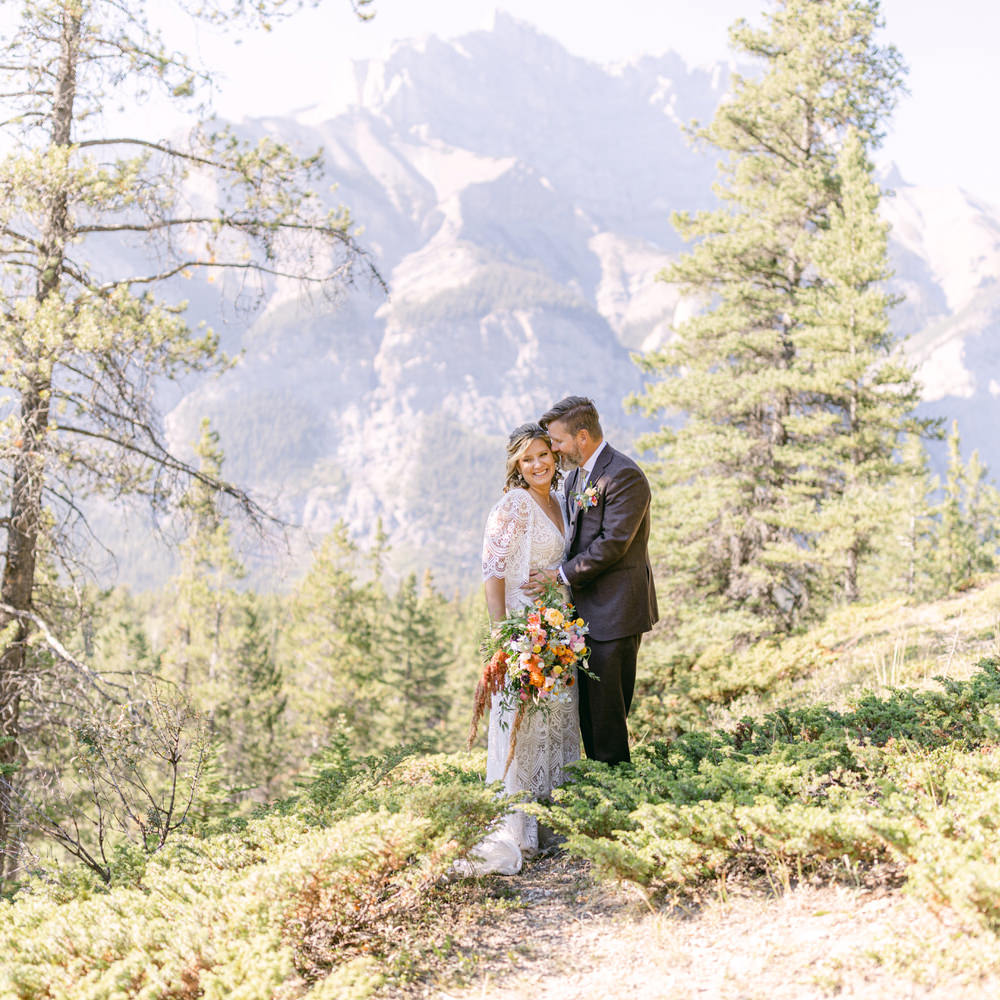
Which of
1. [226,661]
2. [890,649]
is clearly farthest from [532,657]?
[226,661]

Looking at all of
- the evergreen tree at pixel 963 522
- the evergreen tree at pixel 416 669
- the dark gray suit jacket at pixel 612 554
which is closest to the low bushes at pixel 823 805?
the dark gray suit jacket at pixel 612 554

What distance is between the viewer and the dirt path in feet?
8.79

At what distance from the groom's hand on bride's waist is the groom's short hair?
2.90 feet

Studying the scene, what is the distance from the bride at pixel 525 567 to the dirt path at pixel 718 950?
3.14ft

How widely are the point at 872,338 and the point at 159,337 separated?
11.7 metres

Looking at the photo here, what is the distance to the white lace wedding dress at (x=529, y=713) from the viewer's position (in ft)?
15.7

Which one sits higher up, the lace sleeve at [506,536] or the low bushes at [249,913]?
the lace sleeve at [506,536]

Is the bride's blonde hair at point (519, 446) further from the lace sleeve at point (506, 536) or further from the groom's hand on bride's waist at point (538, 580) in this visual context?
the groom's hand on bride's waist at point (538, 580)

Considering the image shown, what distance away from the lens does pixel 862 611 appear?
12430 millimetres

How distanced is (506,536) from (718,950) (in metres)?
2.41

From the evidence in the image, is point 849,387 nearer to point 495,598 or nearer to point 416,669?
point 495,598

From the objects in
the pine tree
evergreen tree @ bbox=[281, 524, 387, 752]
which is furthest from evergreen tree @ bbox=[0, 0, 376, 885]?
evergreen tree @ bbox=[281, 524, 387, 752]

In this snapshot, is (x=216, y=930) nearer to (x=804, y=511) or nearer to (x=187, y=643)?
(x=804, y=511)

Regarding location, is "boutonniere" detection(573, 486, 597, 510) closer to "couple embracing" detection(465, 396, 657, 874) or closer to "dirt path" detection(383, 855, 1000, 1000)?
"couple embracing" detection(465, 396, 657, 874)
